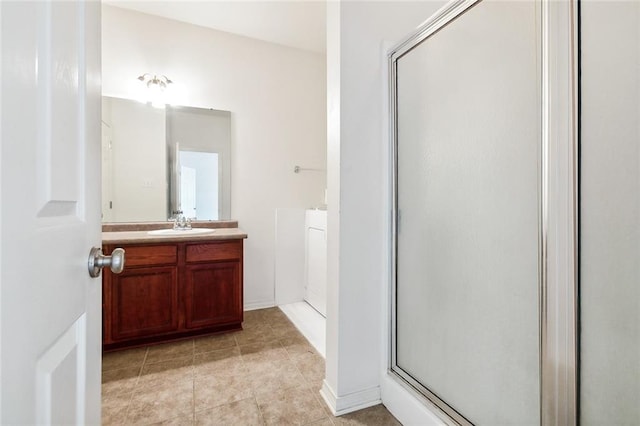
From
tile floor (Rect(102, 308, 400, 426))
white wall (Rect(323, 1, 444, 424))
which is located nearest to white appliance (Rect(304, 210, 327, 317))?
tile floor (Rect(102, 308, 400, 426))

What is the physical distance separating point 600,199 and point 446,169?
517 mm

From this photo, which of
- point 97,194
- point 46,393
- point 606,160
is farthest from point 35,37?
point 606,160

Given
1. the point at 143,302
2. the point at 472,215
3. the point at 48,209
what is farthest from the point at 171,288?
the point at 472,215

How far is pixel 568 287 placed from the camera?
2.68 feet

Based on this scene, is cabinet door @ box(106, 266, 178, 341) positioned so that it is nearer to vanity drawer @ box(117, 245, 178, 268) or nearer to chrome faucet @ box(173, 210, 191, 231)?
vanity drawer @ box(117, 245, 178, 268)

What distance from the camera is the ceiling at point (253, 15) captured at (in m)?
2.32

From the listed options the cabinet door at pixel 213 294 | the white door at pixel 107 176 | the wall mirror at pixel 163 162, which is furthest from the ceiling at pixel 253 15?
the cabinet door at pixel 213 294

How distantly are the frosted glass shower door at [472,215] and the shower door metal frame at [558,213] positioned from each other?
3 cm

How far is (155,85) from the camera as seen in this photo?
2.47 metres

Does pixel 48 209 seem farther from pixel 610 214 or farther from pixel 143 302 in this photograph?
pixel 143 302

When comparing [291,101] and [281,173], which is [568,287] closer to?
[281,173]

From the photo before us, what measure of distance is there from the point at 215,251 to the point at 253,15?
2.02 meters

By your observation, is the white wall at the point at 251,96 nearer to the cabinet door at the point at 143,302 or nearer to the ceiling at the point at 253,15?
the ceiling at the point at 253,15

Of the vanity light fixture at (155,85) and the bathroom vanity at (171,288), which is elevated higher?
the vanity light fixture at (155,85)
